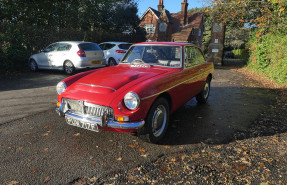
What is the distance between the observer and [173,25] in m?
37.0

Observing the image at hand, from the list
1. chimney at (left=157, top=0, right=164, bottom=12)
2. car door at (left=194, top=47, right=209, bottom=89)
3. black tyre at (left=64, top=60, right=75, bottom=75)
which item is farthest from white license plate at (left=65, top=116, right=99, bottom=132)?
chimney at (left=157, top=0, right=164, bottom=12)

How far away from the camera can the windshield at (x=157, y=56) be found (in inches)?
171

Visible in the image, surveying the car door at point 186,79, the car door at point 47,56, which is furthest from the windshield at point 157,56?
the car door at point 47,56

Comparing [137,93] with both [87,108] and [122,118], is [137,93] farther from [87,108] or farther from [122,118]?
[87,108]

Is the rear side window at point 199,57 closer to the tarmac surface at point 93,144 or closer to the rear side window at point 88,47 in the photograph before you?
the tarmac surface at point 93,144

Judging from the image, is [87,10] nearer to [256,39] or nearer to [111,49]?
[111,49]

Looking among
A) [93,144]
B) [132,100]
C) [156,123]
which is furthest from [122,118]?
[93,144]

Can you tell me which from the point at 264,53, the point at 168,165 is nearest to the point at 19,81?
the point at 168,165

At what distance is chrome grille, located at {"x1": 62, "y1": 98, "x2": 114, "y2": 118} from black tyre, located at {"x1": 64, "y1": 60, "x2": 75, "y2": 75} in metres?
6.88

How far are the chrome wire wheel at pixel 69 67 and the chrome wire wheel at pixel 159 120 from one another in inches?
290

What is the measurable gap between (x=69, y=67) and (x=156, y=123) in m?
7.72

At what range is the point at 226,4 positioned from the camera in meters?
13.4

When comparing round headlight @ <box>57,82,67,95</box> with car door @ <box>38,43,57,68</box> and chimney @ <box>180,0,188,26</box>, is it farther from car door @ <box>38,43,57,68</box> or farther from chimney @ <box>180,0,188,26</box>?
chimney @ <box>180,0,188,26</box>

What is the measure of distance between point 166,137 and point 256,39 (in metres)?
13.2
